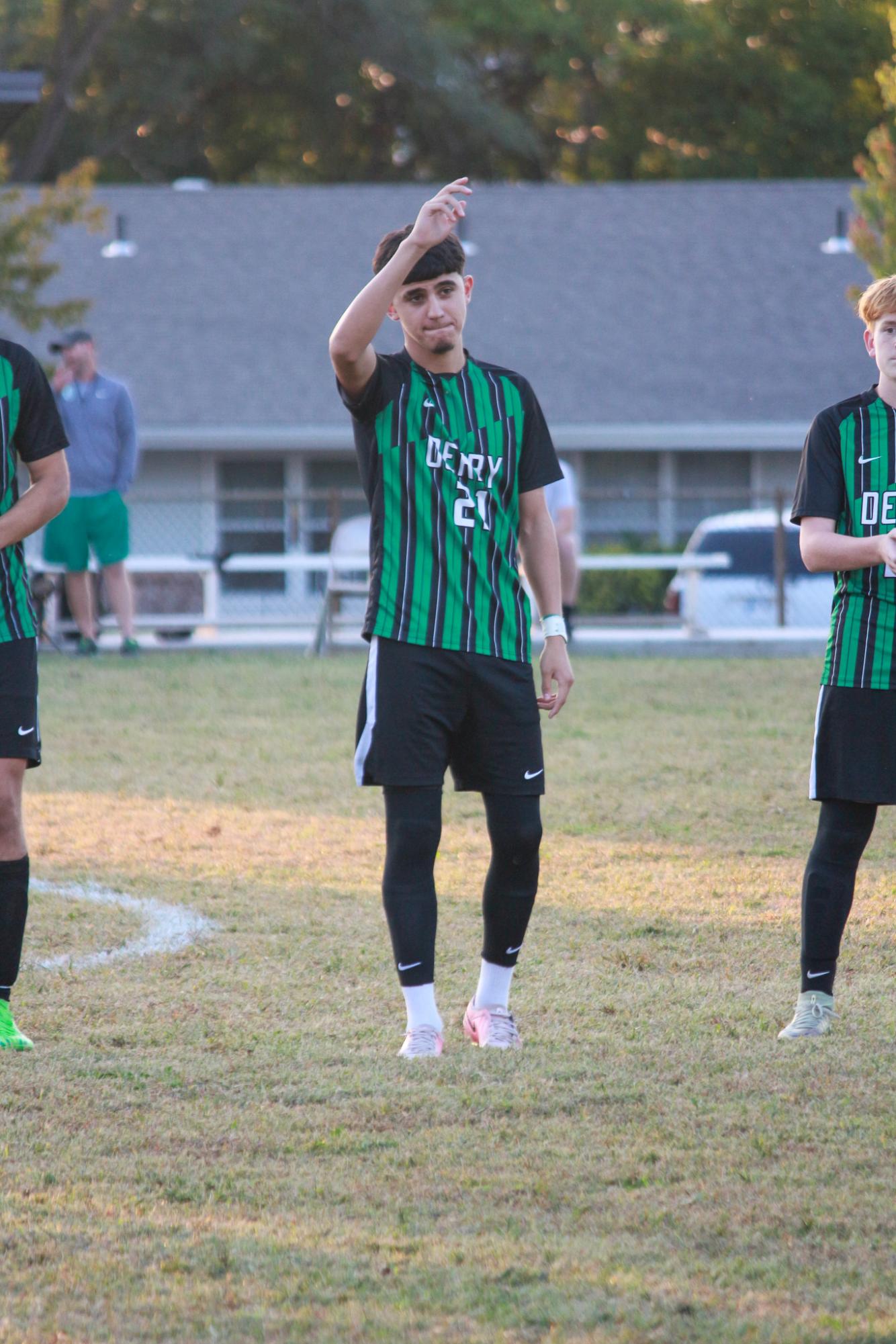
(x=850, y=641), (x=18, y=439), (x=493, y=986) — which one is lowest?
(x=493, y=986)

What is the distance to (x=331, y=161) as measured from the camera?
122 feet

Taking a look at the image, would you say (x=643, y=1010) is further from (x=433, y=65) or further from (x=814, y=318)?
(x=433, y=65)

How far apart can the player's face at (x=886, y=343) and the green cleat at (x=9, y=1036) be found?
261 centimetres

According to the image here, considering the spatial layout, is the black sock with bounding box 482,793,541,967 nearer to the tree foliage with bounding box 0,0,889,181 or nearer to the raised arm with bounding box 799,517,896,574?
the raised arm with bounding box 799,517,896,574

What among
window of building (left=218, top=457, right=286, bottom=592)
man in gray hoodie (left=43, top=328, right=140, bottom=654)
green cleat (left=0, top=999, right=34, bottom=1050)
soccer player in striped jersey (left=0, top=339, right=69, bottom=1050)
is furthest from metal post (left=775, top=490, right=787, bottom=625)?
green cleat (left=0, top=999, right=34, bottom=1050)

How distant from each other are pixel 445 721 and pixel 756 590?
15.2 metres

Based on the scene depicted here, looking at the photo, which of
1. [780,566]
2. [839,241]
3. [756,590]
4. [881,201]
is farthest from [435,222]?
[839,241]

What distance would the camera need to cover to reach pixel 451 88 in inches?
1353

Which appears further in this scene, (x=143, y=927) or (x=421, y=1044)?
(x=143, y=927)

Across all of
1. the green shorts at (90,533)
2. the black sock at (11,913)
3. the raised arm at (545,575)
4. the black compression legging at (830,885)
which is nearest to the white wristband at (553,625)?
the raised arm at (545,575)

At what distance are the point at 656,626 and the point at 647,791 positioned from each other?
12.3 meters

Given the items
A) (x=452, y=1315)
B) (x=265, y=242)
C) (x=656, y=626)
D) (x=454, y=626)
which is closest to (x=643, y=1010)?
(x=454, y=626)

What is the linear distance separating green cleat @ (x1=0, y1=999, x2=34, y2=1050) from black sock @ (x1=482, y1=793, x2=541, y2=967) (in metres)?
1.13

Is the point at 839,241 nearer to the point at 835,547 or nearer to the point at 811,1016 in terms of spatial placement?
the point at 835,547
